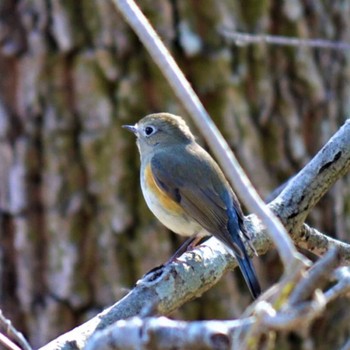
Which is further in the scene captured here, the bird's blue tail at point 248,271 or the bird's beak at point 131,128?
the bird's beak at point 131,128

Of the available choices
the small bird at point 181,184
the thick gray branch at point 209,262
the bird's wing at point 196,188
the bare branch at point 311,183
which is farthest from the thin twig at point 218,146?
the bird's wing at point 196,188

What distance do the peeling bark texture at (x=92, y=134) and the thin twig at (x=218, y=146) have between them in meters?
2.78

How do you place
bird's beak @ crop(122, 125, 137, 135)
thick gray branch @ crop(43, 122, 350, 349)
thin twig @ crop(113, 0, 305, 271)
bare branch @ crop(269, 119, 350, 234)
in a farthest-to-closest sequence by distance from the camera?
bird's beak @ crop(122, 125, 137, 135)
bare branch @ crop(269, 119, 350, 234)
thick gray branch @ crop(43, 122, 350, 349)
thin twig @ crop(113, 0, 305, 271)

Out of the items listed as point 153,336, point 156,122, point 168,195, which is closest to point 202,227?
point 168,195

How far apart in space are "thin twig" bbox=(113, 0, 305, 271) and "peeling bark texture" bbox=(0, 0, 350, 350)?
2.78 meters

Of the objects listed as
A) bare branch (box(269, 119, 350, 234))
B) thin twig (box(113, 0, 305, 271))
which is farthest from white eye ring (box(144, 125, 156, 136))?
thin twig (box(113, 0, 305, 271))

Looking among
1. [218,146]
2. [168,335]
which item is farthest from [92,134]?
[168,335]

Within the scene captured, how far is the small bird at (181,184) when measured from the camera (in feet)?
11.4

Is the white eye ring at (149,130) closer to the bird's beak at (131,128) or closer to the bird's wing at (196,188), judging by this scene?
the bird's beak at (131,128)

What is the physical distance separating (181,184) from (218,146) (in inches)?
94.6

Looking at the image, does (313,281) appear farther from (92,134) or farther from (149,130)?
(92,134)

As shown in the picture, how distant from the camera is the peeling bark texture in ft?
13.8

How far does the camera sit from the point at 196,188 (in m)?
3.64

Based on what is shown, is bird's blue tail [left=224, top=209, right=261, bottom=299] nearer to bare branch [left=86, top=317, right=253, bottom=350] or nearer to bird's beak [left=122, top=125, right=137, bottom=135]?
bird's beak [left=122, top=125, right=137, bottom=135]
